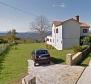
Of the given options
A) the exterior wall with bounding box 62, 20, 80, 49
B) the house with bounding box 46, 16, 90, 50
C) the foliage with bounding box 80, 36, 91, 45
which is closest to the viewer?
the house with bounding box 46, 16, 90, 50

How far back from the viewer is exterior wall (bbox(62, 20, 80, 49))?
3469cm

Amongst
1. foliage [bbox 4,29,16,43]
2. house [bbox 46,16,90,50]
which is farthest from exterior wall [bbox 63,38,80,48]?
foliage [bbox 4,29,16,43]

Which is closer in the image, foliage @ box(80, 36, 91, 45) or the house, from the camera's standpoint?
the house

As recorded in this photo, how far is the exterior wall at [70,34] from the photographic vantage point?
34.7 m

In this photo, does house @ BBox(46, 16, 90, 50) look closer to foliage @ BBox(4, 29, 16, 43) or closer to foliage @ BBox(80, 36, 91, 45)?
foliage @ BBox(80, 36, 91, 45)

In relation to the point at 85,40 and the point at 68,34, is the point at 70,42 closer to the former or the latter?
the point at 68,34

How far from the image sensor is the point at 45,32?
227 ft

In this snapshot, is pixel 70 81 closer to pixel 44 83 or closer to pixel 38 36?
pixel 44 83

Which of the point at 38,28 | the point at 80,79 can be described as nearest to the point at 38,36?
the point at 38,28

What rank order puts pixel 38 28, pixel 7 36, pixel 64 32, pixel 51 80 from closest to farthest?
pixel 51 80, pixel 64 32, pixel 7 36, pixel 38 28

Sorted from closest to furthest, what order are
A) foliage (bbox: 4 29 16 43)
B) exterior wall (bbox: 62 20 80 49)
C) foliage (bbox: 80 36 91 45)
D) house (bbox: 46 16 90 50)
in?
1. house (bbox: 46 16 90 50)
2. exterior wall (bbox: 62 20 80 49)
3. foliage (bbox: 80 36 91 45)
4. foliage (bbox: 4 29 16 43)

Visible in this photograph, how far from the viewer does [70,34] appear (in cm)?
3522

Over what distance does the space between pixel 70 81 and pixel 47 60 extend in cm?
652

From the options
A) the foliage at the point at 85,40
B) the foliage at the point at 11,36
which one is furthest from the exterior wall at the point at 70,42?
the foliage at the point at 11,36
